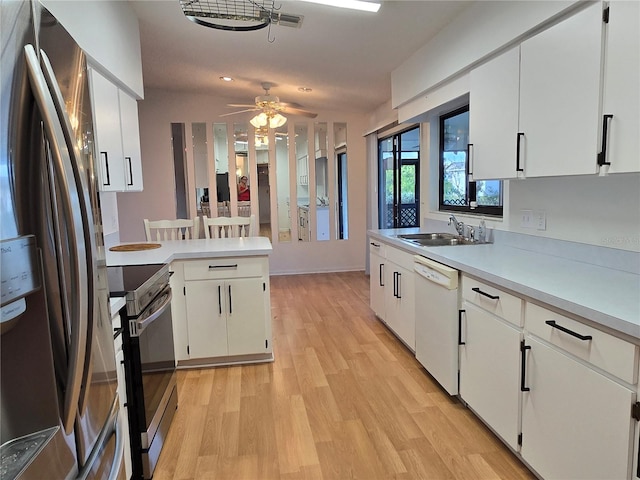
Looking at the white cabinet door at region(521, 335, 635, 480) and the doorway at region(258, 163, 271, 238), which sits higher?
the doorway at region(258, 163, 271, 238)

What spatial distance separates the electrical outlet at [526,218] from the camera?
8.47 ft

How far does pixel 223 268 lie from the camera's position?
9.77 ft

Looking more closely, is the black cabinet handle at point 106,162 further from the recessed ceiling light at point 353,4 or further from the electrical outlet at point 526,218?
the electrical outlet at point 526,218

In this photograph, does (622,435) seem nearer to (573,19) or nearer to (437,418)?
(437,418)

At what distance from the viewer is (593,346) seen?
142cm

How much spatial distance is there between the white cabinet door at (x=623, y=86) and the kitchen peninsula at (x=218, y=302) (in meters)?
2.17

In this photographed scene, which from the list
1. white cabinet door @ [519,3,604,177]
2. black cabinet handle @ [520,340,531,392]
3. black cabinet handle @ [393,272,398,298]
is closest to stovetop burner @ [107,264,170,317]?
black cabinet handle @ [520,340,531,392]

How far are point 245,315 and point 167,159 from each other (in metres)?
4.00

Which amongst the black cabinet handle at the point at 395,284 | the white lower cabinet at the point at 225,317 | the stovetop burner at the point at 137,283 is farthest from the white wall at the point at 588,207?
the stovetop burner at the point at 137,283

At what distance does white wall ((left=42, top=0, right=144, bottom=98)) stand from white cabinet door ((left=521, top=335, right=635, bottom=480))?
8.96 feet

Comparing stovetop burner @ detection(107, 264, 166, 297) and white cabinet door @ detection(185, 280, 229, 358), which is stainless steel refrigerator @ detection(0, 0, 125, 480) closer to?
stovetop burner @ detection(107, 264, 166, 297)

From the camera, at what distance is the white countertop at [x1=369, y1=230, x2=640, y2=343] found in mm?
1367

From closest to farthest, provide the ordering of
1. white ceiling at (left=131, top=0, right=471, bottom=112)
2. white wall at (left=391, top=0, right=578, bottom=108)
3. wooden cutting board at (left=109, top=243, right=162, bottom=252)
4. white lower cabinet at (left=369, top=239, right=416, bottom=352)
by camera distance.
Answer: white wall at (left=391, top=0, right=578, bottom=108) → white ceiling at (left=131, top=0, right=471, bottom=112) → wooden cutting board at (left=109, top=243, right=162, bottom=252) → white lower cabinet at (left=369, top=239, right=416, bottom=352)

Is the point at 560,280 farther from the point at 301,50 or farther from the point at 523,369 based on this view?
the point at 301,50
